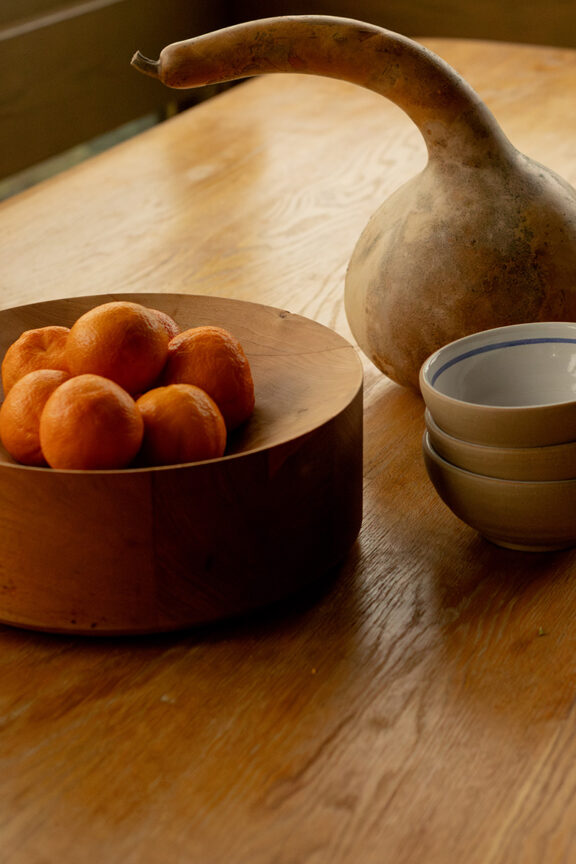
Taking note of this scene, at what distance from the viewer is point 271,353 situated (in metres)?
0.78

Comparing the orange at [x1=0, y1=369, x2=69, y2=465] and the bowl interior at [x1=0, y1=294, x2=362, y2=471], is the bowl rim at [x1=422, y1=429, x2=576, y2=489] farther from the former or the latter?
the orange at [x1=0, y1=369, x2=69, y2=465]

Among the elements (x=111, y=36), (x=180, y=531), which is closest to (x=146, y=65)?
(x=180, y=531)

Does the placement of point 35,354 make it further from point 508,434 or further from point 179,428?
point 508,434

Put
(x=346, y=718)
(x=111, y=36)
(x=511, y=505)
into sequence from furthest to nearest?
(x=111, y=36) < (x=511, y=505) < (x=346, y=718)

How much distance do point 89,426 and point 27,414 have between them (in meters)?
0.07

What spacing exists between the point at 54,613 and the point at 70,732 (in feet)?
0.26

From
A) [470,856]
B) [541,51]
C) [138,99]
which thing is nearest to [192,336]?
[470,856]

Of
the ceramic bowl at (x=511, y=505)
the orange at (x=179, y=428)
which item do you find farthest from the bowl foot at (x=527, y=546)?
the orange at (x=179, y=428)

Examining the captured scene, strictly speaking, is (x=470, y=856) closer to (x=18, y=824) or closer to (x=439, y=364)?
(x=18, y=824)

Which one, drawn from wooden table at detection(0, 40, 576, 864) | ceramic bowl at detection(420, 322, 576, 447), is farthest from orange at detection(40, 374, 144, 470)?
ceramic bowl at detection(420, 322, 576, 447)

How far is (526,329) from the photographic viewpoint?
767 millimetres

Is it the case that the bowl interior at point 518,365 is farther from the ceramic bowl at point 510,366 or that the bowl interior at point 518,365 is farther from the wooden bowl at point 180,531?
the wooden bowl at point 180,531

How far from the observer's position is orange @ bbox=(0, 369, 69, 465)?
0.64 m

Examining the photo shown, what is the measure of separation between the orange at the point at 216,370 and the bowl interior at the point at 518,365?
16 centimetres
